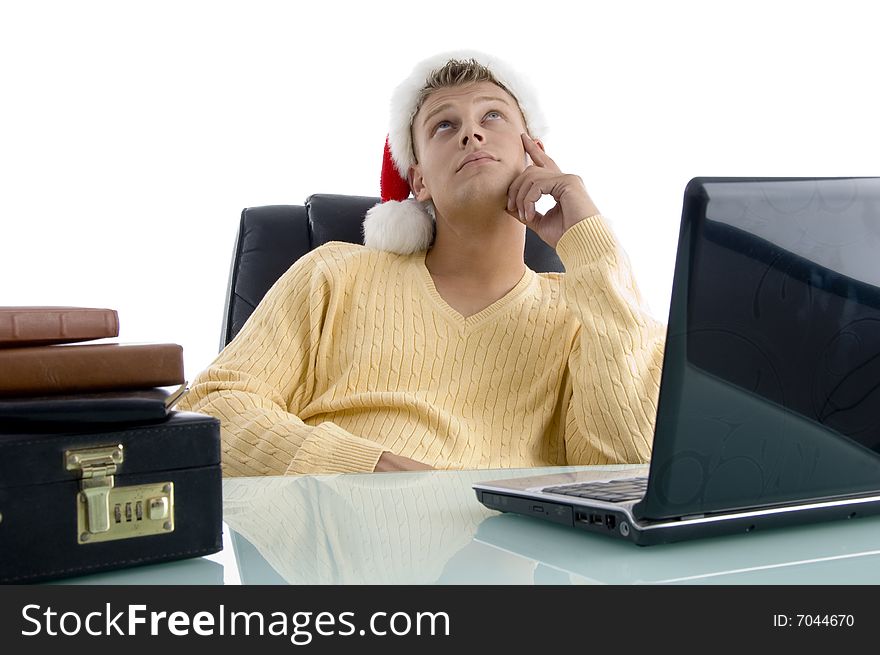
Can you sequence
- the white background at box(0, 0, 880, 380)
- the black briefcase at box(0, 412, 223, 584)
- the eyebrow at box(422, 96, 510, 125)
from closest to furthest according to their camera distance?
the black briefcase at box(0, 412, 223, 584)
the eyebrow at box(422, 96, 510, 125)
the white background at box(0, 0, 880, 380)

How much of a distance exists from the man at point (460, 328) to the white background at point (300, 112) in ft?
3.34

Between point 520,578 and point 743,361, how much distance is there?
0.71 feet

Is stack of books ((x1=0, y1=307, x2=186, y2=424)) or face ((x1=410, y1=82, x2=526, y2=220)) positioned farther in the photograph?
face ((x1=410, y1=82, x2=526, y2=220))

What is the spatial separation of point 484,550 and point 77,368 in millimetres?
331

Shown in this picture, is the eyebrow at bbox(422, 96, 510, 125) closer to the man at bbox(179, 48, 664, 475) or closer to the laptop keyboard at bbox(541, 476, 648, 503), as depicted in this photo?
the man at bbox(179, 48, 664, 475)

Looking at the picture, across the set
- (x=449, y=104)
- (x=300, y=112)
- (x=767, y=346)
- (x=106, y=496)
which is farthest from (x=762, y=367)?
(x=300, y=112)

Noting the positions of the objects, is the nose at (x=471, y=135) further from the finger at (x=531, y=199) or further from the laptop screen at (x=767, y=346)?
the laptop screen at (x=767, y=346)

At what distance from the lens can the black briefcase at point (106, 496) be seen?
0.61 m

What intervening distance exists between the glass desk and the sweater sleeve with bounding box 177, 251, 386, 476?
42cm

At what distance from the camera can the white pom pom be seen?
186 centimetres

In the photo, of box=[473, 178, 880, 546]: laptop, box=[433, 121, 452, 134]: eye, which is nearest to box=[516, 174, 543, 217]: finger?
box=[433, 121, 452, 134]: eye

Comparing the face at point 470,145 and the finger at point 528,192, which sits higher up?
the face at point 470,145

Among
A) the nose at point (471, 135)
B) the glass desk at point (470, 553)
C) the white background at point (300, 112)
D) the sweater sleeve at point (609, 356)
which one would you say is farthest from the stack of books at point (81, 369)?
the white background at point (300, 112)

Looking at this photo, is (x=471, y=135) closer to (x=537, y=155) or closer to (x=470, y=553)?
(x=537, y=155)
